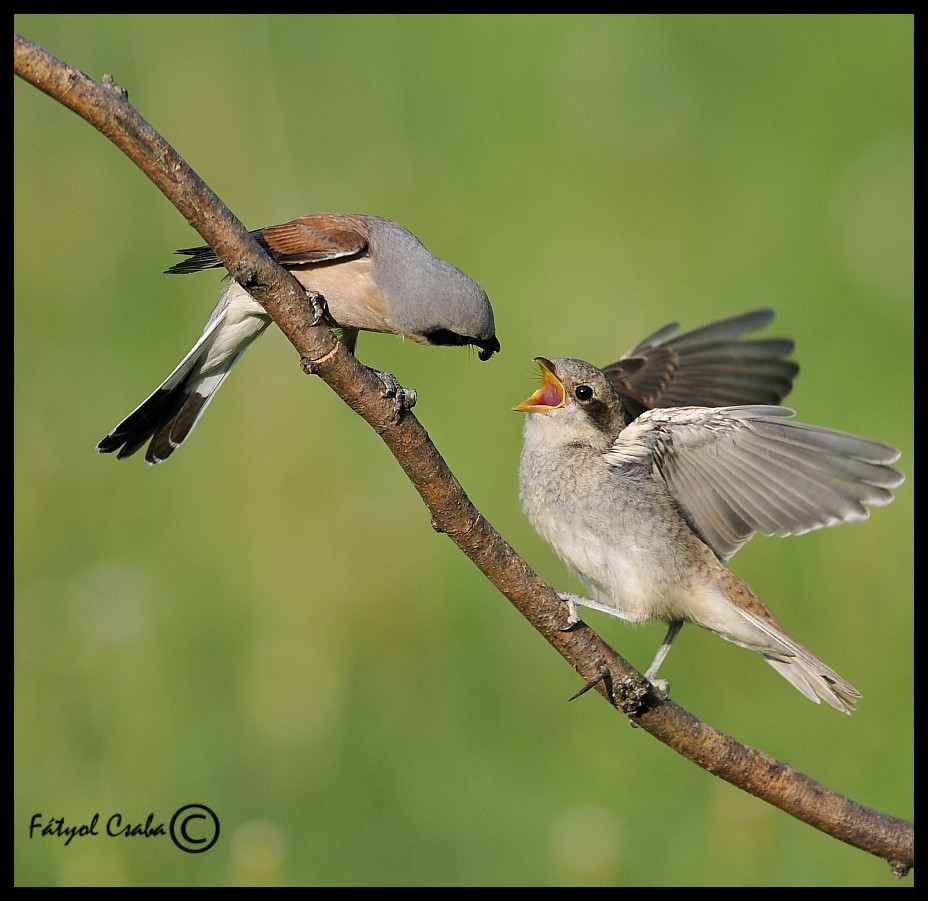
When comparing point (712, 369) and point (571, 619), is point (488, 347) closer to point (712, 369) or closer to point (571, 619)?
point (571, 619)

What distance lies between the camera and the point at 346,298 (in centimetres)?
523

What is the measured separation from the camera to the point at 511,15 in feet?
34.3

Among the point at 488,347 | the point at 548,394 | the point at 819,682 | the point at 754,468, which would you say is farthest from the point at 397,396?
the point at 819,682

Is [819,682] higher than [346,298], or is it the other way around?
[346,298]

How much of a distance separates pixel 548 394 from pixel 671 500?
30.6 inches

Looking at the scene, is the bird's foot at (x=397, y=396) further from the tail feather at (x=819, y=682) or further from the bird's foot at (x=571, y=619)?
the tail feather at (x=819, y=682)

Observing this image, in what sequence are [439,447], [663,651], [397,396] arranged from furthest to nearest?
[439,447]
[663,651]
[397,396]

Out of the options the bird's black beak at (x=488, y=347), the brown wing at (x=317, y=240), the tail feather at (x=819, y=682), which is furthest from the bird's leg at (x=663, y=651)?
the brown wing at (x=317, y=240)

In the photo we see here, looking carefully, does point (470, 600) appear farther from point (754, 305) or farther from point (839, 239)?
point (839, 239)

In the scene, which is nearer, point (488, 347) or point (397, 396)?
point (397, 396)

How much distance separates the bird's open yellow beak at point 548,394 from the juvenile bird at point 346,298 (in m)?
0.37

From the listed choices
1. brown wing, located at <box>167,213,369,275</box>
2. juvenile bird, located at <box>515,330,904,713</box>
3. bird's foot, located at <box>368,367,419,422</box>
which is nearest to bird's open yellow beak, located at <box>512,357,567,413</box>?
juvenile bird, located at <box>515,330,904,713</box>

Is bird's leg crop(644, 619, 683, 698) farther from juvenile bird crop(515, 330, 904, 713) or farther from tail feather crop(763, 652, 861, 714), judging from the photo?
tail feather crop(763, 652, 861, 714)

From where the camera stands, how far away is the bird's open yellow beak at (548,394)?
5578 millimetres
